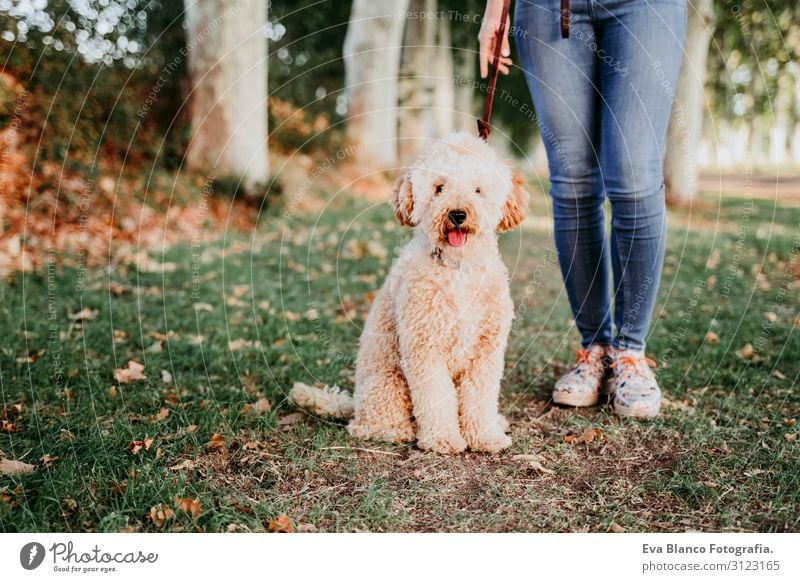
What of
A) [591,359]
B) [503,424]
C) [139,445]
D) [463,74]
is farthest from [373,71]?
[139,445]

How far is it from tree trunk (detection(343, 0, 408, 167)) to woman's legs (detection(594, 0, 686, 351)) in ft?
24.5

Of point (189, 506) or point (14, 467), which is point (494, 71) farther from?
point (14, 467)

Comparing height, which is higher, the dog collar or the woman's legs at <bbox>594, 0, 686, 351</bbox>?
the woman's legs at <bbox>594, 0, 686, 351</bbox>

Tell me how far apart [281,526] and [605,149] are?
2054 millimetres

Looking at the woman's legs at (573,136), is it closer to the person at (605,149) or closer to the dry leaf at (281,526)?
the person at (605,149)

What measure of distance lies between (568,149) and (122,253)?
4364 mm

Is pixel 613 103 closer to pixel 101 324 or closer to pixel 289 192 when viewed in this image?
pixel 101 324

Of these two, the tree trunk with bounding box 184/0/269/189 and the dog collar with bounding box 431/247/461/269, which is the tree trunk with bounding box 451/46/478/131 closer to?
the tree trunk with bounding box 184/0/269/189

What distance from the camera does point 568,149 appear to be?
2928 millimetres

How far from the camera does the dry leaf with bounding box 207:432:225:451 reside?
8.48 feet

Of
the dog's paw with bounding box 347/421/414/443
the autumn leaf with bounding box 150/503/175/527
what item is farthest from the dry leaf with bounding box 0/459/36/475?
the dog's paw with bounding box 347/421/414/443

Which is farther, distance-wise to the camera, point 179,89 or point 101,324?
point 179,89

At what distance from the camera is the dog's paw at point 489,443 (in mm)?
2621
